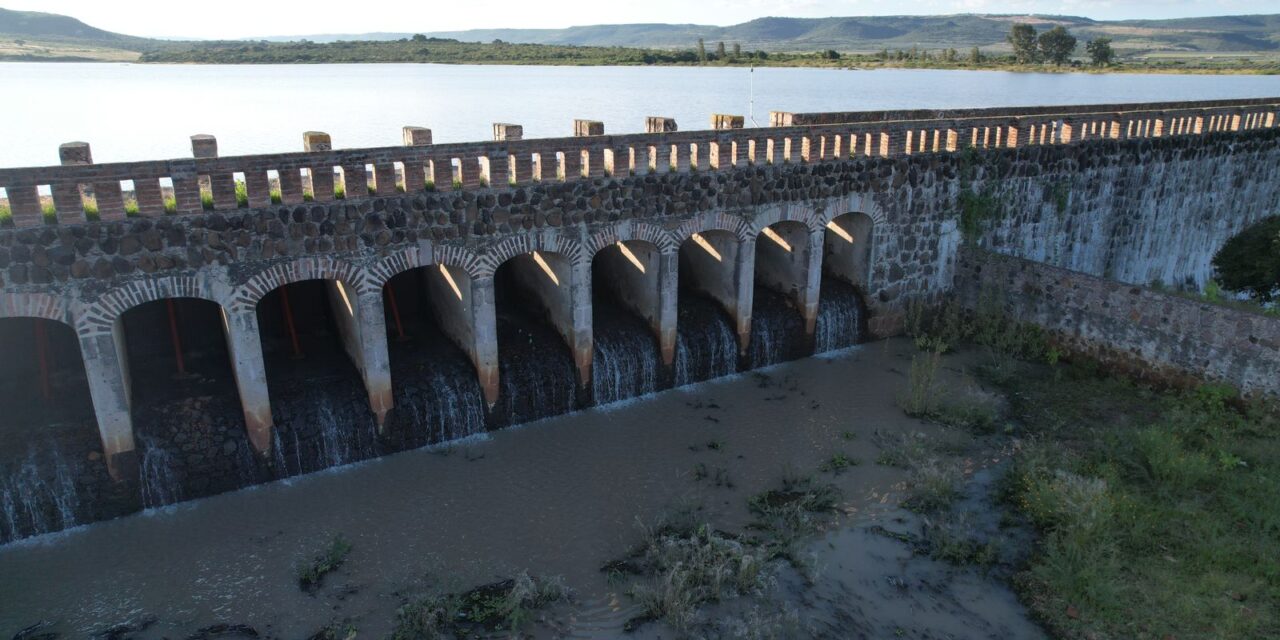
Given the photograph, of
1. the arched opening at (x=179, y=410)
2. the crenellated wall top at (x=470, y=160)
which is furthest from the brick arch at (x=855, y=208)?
the arched opening at (x=179, y=410)

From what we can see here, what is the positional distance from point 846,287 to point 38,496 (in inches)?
550

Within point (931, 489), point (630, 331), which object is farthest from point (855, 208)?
Answer: point (931, 489)

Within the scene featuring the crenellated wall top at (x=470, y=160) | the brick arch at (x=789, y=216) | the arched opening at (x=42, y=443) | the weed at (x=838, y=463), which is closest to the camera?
the crenellated wall top at (x=470, y=160)

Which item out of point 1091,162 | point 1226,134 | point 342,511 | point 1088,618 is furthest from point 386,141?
point 1226,134

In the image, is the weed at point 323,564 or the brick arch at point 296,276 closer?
the weed at point 323,564

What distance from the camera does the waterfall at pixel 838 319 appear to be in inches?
660

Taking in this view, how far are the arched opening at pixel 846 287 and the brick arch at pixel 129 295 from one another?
36.3 feet

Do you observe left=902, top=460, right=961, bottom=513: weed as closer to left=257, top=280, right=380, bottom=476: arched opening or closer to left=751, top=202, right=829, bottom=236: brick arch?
left=751, top=202, right=829, bottom=236: brick arch

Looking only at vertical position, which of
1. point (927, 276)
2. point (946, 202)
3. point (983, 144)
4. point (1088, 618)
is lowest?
point (1088, 618)

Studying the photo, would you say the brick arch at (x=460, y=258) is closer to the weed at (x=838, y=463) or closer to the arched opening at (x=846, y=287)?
the weed at (x=838, y=463)

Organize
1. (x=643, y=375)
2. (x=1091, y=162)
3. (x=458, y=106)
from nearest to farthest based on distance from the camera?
(x=643, y=375) → (x=1091, y=162) → (x=458, y=106)

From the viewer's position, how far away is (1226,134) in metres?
21.2

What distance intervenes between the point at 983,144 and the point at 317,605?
15017mm

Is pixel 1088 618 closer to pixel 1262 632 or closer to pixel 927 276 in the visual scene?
pixel 1262 632
